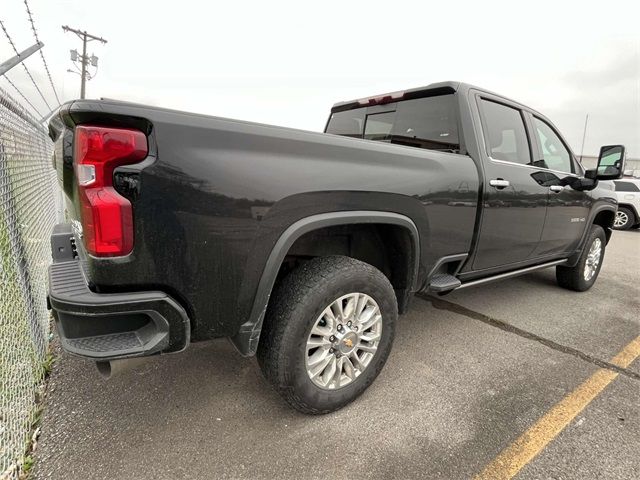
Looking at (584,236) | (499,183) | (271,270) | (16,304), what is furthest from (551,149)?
(16,304)

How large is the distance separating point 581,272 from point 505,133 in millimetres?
2379

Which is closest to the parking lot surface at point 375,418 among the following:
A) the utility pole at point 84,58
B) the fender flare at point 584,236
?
the fender flare at point 584,236

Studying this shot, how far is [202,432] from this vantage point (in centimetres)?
197

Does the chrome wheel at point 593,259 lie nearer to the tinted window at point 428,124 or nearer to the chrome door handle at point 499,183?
the chrome door handle at point 499,183

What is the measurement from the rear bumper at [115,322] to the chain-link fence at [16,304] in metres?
0.73

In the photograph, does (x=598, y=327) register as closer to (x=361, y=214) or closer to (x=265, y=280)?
(x=361, y=214)

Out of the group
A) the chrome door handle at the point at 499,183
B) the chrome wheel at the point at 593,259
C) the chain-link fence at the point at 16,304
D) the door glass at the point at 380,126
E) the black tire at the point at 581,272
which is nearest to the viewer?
the chain-link fence at the point at 16,304

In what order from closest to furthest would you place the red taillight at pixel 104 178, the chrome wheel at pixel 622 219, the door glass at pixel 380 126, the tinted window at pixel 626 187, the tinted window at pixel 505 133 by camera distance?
the red taillight at pixel 104 178
the tinted window at pixel 505 133
the door glass at pixel 380 126
the tinted window at pixel 626 187
the chrome wheel at pixel 622 219

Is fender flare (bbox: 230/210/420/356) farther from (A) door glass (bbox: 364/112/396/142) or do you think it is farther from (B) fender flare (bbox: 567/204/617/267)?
(B) fender flare (bbox: 567/204/617/267)

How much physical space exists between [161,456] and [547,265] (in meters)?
3.80

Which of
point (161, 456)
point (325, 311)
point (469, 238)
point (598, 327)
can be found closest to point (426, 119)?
point (469, 238)

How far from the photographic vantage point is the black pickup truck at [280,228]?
140cm

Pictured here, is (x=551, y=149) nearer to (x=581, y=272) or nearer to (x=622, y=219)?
(x=581, y=272)

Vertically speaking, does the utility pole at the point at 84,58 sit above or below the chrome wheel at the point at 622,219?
above
